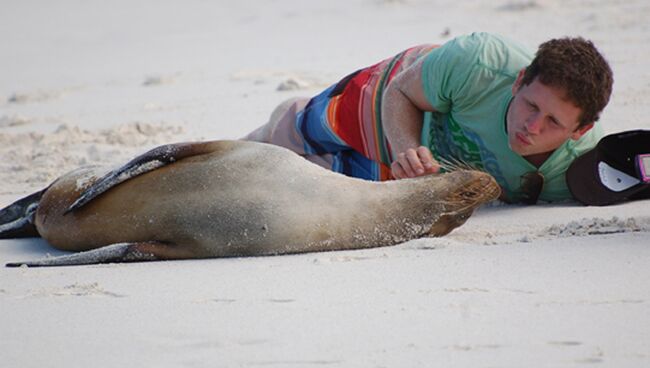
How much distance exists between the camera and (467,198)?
4238mm

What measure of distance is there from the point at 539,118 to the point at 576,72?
0.77 ft

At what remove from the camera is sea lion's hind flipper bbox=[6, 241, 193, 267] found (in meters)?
4.09

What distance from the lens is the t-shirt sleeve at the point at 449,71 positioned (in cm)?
473

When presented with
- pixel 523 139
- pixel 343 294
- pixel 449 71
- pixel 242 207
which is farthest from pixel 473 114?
pixel 343 294

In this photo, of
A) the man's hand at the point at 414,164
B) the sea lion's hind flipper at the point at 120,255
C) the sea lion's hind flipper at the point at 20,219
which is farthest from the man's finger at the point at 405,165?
the sea lion's hind flipper at the point at 20,219

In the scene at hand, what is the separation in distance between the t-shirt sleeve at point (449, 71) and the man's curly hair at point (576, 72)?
404 millimetres

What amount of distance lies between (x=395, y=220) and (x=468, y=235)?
1.10 ft

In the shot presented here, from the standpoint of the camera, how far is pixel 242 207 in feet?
13.5

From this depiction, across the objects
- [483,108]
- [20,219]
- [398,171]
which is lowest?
[20,219]

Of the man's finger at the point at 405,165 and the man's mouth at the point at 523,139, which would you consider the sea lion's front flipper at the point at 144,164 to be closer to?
the man's finger at the point at 405,165

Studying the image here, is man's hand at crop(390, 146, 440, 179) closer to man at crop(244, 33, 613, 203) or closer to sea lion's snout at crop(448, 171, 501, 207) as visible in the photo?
man at crop(244, 33, 613, 203)

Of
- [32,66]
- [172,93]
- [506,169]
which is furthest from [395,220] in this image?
[32,66]

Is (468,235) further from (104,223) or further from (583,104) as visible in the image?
(104,223)

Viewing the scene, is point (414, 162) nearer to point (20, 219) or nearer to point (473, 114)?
point (473, 114)
